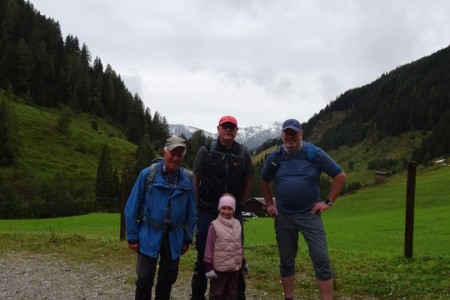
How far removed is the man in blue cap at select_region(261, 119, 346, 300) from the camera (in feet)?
20.4

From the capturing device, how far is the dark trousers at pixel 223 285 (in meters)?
5.95

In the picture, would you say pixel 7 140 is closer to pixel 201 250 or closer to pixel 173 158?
pixel 201 250

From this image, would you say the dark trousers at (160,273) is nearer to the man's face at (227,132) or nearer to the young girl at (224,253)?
the young girl at (224,253)

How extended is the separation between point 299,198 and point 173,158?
1.93 metres

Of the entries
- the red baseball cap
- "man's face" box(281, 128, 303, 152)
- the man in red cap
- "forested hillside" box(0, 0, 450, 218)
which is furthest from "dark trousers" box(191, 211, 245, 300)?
"forested hillside" box(0, 0, 450, 218)

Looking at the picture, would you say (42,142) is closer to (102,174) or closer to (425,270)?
(102,174)

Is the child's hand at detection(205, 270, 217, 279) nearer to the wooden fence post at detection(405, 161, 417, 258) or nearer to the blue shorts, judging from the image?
the blue shorts

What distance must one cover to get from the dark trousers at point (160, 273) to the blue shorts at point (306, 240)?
5.60 ft

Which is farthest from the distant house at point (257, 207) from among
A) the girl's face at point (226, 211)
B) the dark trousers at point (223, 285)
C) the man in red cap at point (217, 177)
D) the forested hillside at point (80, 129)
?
the girl's face at point (226, 211)

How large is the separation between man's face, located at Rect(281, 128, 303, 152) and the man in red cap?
0.59 meters

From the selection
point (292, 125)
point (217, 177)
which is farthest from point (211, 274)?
point (292, 125)

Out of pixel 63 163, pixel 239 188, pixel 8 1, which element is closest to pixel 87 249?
pixel 239 188

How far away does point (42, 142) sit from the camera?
3920 inches

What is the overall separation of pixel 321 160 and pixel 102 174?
80.5m
